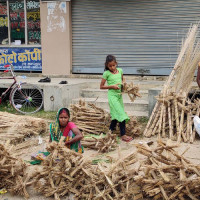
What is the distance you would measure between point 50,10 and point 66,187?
25.1 feet

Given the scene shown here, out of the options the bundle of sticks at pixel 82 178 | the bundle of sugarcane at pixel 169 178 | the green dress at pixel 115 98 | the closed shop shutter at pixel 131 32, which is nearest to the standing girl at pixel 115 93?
the green dress at pixel 115 98

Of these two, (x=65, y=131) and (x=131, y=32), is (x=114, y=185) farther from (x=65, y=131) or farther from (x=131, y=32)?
(x=131, y=32)

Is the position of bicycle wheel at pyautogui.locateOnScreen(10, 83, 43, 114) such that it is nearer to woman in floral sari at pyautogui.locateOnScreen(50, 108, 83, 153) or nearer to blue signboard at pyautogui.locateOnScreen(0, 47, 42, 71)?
blue signboard at pyautogui.locateOnScreen(0, 47, 42, 71)

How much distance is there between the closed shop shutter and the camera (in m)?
9.36

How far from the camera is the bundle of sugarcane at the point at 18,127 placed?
226 inches

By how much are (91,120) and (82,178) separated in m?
2.59

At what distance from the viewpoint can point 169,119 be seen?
5.98 metres

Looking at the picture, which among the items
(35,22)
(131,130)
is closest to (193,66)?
(131,130)

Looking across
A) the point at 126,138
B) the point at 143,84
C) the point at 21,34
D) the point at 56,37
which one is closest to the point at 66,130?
the point at 126,138

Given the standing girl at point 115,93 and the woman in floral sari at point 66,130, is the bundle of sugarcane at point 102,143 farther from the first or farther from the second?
the woman in floral sari at point 66,130

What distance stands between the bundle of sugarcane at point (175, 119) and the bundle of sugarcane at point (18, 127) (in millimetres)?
1962

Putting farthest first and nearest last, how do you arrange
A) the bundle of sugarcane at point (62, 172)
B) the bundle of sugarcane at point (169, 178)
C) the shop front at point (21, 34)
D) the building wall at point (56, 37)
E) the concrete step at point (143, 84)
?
the shop front at point (21, 34), the building wall at point (56, 37), the concrete step at point (143, 84), the bundle of sugarcane at point (62, 172), the bundle of sugarcane at point (169, 178)

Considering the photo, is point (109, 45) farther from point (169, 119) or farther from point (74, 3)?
point (169, 119)

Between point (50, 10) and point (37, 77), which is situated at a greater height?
point (50, 10)
